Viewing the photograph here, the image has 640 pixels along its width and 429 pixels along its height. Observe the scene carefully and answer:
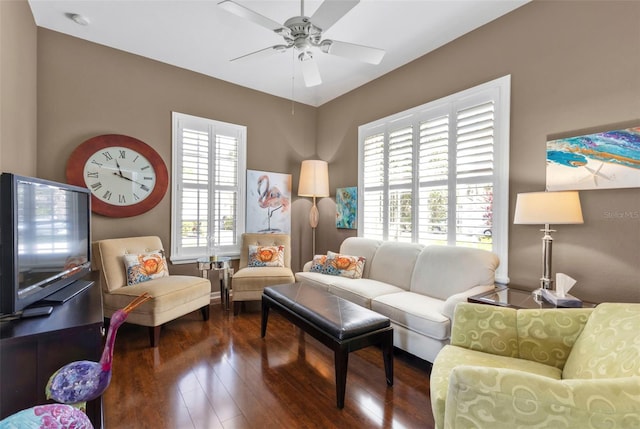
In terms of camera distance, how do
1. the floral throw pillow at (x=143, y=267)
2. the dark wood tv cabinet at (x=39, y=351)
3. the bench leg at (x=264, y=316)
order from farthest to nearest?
the floral throw pillow at (x=143, y=267), the bench leg at (x=264, y=316), the dark wood tv cabinet at (x=39, y=351)

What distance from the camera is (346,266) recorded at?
3383 mm

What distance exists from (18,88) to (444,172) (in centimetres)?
375

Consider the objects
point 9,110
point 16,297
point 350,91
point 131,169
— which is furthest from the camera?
point 350,91

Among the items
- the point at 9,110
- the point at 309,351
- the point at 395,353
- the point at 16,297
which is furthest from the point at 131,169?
the point at 395,353

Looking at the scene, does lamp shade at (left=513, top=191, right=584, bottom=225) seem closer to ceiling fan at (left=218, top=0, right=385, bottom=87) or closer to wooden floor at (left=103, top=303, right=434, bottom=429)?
wooden floor at (left=103, top=303, right=434, bottom=429)

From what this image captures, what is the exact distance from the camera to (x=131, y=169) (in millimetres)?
3371

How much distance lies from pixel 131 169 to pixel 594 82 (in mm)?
4380

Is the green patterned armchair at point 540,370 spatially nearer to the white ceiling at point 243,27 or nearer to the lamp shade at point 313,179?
the white ceiling at point 243,27

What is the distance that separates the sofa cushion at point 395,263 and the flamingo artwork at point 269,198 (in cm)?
175

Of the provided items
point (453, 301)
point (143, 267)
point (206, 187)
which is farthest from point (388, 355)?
point (206, 187)

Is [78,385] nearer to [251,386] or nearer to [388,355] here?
[251,386]

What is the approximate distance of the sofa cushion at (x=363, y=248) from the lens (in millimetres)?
3478

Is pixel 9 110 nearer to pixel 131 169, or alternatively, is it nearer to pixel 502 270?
pixel 131 169

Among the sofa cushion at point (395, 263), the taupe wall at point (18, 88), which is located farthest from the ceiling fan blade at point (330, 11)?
the sofa cushion at point (395, 263)
